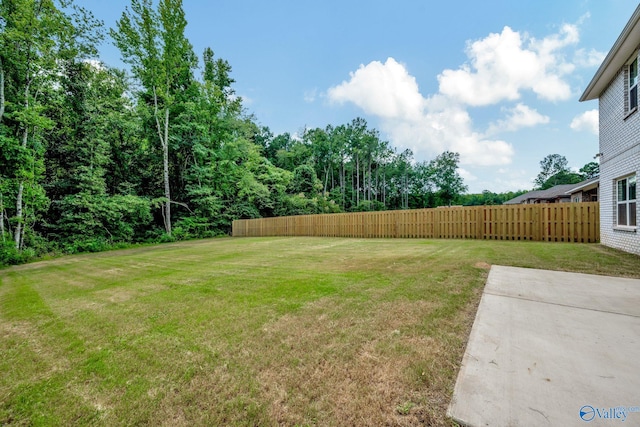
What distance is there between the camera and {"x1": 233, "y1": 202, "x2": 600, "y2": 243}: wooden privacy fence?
7770 mm

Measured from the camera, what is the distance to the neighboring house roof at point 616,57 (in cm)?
476

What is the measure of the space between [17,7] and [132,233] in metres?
11.3

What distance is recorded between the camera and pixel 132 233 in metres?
15.8

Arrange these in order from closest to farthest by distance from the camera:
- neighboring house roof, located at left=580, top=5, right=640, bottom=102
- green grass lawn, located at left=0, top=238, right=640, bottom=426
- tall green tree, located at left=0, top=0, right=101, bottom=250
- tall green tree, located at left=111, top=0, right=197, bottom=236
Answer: green grass lawn, located at left=0, top=238, right=640, bottom=426 < neighboring house roof, located at left=580, top=5, right=640, bottom=102 < tall green tree, located at left=0, top=0, right=101, bottom=250 < tall green tree, located at left=111, top=0, right=197, bottom=236

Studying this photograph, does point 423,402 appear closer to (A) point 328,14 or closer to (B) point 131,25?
(A) point 328,14

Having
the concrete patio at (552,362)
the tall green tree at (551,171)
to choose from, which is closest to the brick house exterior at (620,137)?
the concrete patio at (552,362)

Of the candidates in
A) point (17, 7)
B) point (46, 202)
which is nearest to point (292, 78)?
point (17, 7)

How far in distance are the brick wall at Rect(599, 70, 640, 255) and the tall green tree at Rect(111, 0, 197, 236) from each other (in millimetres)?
20159

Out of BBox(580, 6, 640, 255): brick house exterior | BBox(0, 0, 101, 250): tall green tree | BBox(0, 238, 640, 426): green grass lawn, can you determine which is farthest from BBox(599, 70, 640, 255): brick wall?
BBox(0, 0, 101, 250): tall green tree

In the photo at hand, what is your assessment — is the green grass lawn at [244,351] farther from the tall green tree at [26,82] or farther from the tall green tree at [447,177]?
the tall green tree at [447,177]

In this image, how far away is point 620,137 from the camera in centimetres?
598

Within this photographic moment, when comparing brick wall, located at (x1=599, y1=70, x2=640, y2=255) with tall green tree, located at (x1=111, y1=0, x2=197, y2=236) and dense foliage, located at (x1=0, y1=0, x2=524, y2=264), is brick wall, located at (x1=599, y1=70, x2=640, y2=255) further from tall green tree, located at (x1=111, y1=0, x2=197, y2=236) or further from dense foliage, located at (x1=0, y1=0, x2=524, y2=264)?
tall green tree, located at (x1=111, y1=0, x2=197, y2=236)

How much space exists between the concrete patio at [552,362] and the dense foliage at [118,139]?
15.0m

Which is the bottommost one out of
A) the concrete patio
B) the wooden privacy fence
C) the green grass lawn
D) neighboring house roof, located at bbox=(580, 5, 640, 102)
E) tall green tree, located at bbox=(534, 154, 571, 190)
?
the green grass lawn
